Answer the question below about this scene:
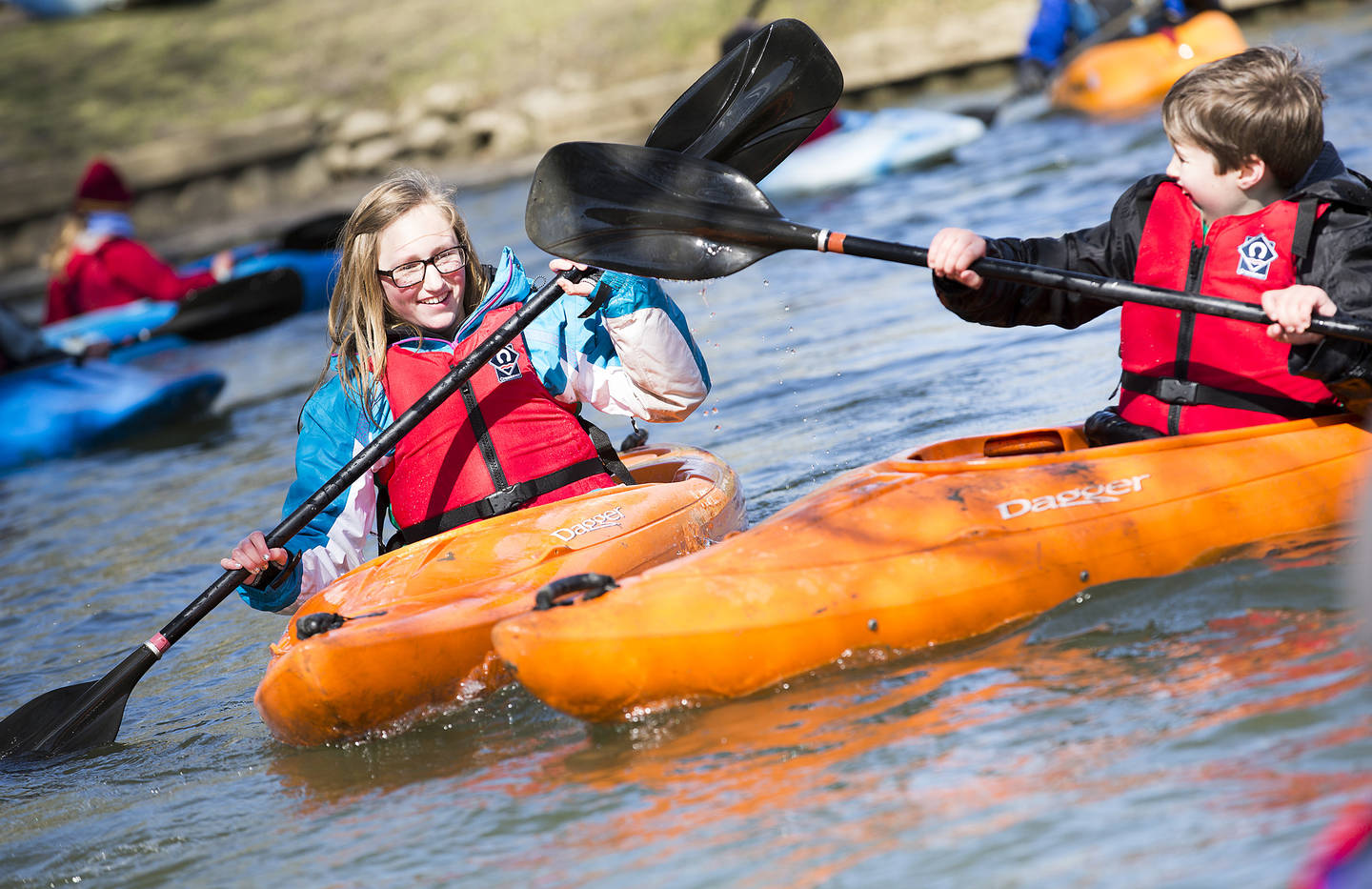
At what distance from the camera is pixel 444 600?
2.93 metres

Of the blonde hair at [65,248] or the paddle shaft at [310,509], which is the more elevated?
the blonde hair at [65,248]

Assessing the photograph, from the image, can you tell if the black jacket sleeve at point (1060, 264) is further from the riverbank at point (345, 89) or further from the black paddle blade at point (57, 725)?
the riverbank at point (345, 89)

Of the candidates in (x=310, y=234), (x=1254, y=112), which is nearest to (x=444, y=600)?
(x=1254, y=112)

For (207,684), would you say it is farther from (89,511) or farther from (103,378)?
(103,378)

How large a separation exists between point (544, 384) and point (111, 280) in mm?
6341

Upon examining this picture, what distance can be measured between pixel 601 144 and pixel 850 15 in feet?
38.1

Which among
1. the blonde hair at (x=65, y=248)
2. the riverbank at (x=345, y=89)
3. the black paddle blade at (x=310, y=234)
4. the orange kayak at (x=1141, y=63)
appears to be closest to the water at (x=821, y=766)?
the blonde hair at (x=65, y=248)

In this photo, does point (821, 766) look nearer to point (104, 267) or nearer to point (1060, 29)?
point (104, 267)

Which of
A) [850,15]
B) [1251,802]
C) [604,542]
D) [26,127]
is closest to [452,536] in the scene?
[604,542]

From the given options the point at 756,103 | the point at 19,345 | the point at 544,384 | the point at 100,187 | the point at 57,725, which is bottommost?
the point at 57,725

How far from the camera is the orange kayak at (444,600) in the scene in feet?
9.12

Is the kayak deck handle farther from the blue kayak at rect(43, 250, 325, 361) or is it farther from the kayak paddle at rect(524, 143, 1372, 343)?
the blue kayak at rect(43, 250, 325, 361)

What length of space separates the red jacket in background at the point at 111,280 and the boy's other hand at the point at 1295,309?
7.45 meters

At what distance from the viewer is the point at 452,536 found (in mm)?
3193
